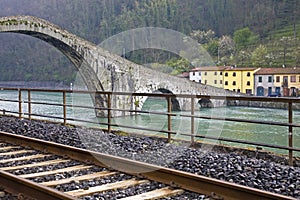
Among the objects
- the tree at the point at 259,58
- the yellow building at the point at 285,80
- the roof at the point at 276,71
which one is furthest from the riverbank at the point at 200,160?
the tree at the point at 259,58

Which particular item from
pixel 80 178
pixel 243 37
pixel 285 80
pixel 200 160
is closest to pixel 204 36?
pixel 243 37

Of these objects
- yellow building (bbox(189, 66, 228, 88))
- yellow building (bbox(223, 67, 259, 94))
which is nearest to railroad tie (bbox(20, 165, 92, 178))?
yellow building (bbox(189, 66, 228, 88))

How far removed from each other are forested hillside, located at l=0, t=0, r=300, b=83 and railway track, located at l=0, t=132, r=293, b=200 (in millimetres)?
56922

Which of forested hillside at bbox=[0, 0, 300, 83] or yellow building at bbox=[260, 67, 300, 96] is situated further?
forested hillside at bbox=[0, 0, 300, 83]

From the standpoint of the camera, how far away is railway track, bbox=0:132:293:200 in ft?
10.6

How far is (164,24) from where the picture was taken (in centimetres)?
7269

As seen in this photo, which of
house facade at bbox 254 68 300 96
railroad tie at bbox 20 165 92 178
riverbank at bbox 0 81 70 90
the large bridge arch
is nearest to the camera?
railroad tie at bbox 20 165 92 178

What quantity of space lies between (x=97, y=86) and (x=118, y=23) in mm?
41176

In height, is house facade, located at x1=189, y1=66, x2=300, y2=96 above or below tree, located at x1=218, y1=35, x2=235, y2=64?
below

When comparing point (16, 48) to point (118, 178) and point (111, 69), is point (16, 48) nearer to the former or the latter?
point (111, 69)

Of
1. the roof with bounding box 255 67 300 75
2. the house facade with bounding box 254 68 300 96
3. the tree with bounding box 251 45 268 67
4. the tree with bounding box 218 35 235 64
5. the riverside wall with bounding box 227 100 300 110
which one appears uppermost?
the tree with bounding box 218 35 235 64

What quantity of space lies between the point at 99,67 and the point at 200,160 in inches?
948

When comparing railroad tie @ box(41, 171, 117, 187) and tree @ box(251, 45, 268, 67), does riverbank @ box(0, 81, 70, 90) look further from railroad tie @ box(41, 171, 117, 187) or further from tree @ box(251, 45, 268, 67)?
railroad tie @ box(41, 171, 117, 187)

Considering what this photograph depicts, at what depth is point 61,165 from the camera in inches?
178
